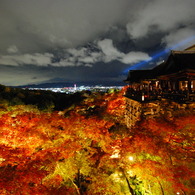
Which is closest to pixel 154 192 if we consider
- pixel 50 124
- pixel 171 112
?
pixel 171 112

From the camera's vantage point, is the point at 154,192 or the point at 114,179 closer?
the point at 154,192

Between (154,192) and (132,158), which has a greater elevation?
(132,158)

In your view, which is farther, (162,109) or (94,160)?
(162,109)

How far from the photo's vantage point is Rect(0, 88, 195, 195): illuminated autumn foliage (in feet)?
33.9

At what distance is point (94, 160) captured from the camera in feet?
44.6

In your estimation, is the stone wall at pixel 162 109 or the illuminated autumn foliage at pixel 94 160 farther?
the stone wall at pixel 162 109

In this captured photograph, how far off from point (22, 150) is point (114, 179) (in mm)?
8990

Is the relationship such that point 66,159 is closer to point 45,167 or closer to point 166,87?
point 45,167

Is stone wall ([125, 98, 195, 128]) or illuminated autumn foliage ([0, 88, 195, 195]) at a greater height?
stone wall ([125, 98, 195, 128])

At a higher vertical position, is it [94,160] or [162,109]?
[162,109]

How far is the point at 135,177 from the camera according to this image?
1267 cm

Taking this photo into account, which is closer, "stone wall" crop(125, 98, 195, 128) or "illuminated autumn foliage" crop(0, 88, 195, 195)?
"illuminated autumn foliage" crop(0, 88, 195, 195)

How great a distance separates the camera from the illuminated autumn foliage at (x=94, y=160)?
10.3 metres

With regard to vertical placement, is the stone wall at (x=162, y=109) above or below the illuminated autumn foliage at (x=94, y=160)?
above
